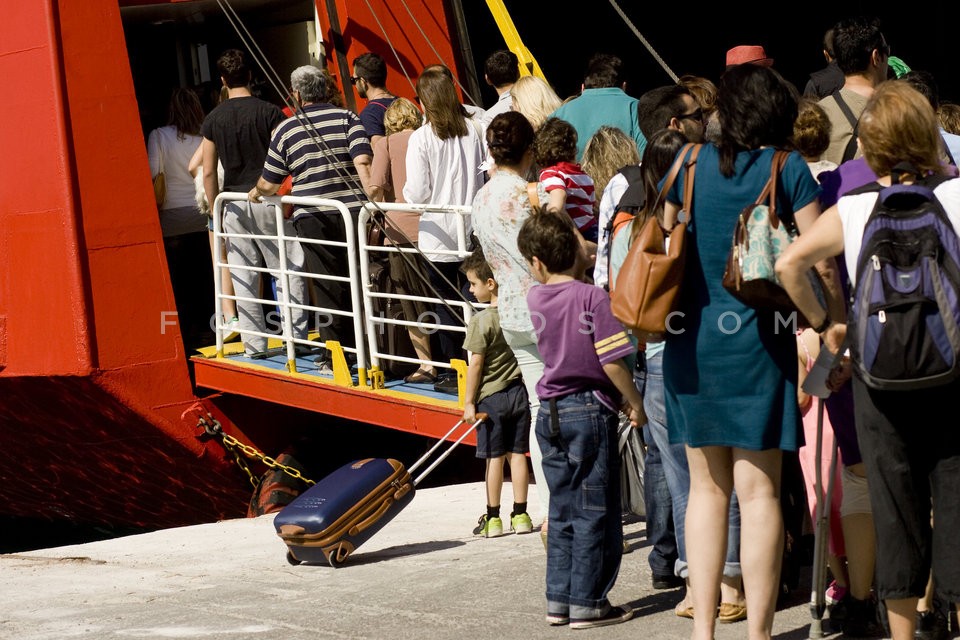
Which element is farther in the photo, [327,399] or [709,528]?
[327,399]

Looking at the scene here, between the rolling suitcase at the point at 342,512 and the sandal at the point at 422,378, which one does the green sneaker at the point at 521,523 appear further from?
the sandal at the point at 422,378

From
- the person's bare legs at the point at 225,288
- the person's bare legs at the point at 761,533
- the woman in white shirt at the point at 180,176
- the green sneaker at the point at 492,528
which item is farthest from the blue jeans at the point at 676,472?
the woman in white shirt at the point at 180,176

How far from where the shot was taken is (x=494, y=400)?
236 inches

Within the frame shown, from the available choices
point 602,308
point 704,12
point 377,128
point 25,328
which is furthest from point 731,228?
point 704,12

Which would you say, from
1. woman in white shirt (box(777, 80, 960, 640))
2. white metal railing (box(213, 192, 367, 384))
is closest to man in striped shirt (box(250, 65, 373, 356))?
white metal railing (box(213, 192, 367, 384))

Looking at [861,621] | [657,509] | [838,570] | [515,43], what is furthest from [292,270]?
[861,621]

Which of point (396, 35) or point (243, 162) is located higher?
point (396, 35)

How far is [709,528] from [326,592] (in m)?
1.91

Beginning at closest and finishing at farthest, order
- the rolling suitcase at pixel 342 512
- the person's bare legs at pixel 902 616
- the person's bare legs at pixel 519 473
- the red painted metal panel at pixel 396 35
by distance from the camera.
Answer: the person's bare legs at pixel 902 616 < the rolling suitcase at pixel 342 512 < the person's bare legs at pixel 519 473 < the red painted metal panel at pixel 396 35

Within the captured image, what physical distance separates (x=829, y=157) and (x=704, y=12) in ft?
31.0

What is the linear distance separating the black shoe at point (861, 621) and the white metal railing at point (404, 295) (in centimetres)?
275

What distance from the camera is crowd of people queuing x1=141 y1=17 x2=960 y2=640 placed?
3.53 meters

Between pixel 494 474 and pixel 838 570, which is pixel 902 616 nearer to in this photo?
pixel 838 570

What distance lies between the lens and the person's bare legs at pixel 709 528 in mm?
3811
